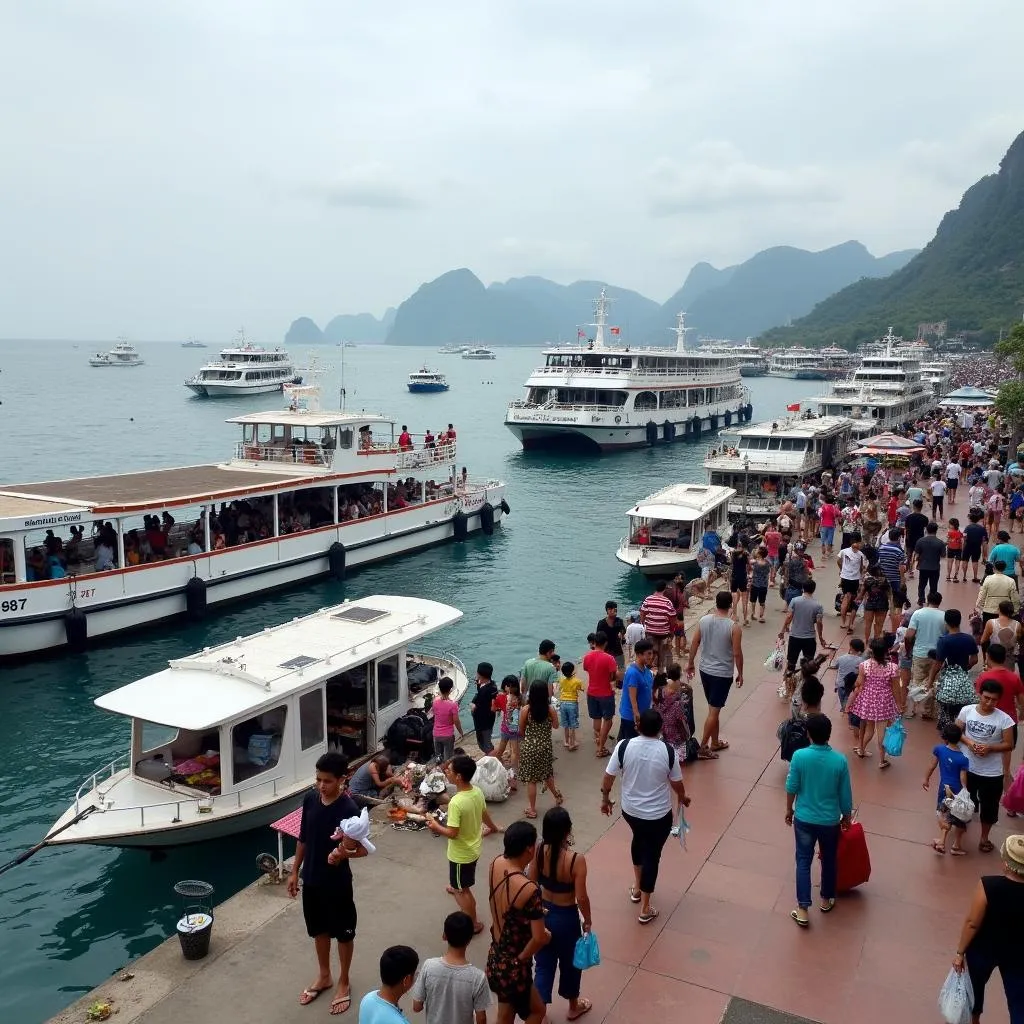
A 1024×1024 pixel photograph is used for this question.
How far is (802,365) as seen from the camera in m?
188

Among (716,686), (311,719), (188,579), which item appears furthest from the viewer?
(188,579)

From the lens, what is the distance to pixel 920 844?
8.58 metres

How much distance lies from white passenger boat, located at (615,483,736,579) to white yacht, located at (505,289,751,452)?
32.6m

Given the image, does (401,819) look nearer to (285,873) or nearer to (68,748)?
(285,873)

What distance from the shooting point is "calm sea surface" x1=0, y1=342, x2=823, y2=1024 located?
10.0m

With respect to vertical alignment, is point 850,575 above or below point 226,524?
above

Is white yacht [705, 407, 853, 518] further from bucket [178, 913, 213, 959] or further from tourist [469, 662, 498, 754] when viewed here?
bucket [178, 913, 213, 959]

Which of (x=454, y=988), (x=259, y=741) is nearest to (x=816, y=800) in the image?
(x=454, y=988)

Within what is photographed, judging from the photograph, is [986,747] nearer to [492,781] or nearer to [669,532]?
[492,781]

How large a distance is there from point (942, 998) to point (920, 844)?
3212mm

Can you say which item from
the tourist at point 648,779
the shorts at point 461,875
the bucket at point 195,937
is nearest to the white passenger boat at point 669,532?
the tourist at point 648,779

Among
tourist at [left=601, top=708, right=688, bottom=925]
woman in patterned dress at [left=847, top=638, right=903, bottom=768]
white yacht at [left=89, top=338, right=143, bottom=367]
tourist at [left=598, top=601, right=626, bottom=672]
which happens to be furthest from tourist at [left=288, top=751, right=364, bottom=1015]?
white yacht at [left=89, top=338, right=143, bottom=367]

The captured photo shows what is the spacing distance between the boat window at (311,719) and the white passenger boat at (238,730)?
13mm

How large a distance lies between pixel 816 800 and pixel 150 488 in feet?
64.2
